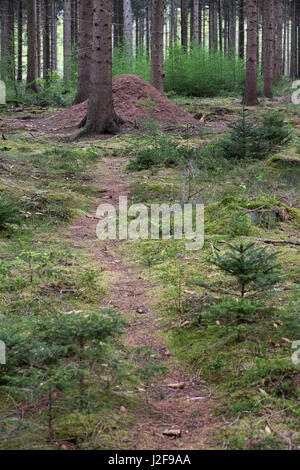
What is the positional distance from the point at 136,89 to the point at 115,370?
507 inches

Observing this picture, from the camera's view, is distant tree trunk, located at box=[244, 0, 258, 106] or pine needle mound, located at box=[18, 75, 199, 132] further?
distant tree trunk, located at box=[244, 0, 258, 106]

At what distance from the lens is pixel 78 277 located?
4293 mm

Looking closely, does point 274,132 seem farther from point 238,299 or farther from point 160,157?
point 238,299

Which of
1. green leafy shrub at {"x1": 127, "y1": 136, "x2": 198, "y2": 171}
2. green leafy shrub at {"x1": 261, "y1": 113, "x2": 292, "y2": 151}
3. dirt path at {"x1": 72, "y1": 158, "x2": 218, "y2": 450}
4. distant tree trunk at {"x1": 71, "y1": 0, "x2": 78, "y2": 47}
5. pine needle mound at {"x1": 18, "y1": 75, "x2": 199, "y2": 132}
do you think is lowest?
dirt path at {"x1": 72, "y1": 158, "x2": 218, "y2": 450}

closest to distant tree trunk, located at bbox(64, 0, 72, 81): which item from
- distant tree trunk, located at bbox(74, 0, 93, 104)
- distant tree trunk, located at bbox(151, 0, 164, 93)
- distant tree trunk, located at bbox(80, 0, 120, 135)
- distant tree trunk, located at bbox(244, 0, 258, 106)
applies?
distant tree trunk, located at bbox(74, 0, 93, 104)

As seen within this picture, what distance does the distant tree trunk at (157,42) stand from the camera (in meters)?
16.0

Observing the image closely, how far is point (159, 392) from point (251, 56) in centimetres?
1679

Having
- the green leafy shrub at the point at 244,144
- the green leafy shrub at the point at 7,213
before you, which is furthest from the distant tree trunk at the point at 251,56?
the green leafy shrub at the point at 7,213

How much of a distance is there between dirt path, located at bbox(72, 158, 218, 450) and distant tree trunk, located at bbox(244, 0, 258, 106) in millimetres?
14179

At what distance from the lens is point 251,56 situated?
690 inches

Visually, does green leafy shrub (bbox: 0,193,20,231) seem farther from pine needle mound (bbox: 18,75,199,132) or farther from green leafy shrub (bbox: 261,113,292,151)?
pine needle mound (bbox: 18,75,199,132)

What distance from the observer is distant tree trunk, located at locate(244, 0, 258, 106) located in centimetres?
1637

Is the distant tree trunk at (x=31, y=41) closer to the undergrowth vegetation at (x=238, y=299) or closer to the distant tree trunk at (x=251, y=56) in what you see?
the distant tree trunk at (x=251, y=56)

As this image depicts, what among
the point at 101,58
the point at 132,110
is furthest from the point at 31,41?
the point at 101,58
